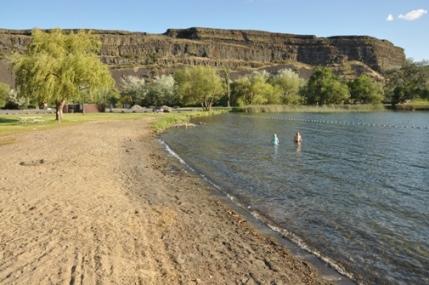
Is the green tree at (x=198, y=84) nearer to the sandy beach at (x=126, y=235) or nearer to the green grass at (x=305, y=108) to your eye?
the green grass at (x=305, y=108)

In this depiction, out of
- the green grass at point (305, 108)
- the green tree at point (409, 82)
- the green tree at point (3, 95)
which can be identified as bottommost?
the green grass at point (305, 108)

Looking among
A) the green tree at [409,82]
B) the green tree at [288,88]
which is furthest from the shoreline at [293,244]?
the green tree at [409,82]

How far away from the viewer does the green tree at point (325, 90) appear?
116 m

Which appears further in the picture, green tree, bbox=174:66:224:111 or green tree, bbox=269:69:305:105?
green tree, bbox=269:69:305:105

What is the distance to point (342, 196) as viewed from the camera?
1435cm

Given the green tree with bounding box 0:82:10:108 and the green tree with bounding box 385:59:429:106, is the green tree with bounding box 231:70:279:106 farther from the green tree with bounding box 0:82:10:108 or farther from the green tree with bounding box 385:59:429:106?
the green tree with bounding box 0:82:10:108

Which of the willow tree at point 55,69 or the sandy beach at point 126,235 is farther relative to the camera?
the willow tree at point 55,69

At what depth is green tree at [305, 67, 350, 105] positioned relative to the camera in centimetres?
11612

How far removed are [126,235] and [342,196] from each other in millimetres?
9486

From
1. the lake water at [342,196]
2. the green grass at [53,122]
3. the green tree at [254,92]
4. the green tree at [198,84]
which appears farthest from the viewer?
the green tree at [254,92]

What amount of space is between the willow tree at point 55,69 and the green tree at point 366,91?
103 meters

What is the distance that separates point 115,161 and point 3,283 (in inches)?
569

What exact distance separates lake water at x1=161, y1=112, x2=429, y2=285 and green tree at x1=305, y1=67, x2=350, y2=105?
91.7 metres

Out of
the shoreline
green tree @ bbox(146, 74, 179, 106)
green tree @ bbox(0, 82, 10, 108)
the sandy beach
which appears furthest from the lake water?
green tree @ bbox(146, 74, 179, 106)
